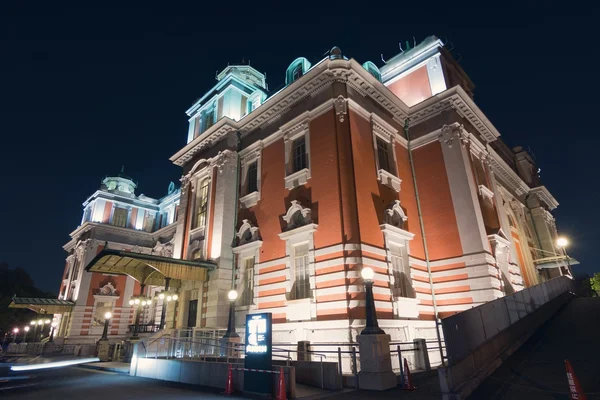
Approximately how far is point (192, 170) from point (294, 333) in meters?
14.6

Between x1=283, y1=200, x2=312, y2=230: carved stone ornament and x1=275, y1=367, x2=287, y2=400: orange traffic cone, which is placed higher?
x1=283, y1=200, x2=312, y2=230: carved stone ornament

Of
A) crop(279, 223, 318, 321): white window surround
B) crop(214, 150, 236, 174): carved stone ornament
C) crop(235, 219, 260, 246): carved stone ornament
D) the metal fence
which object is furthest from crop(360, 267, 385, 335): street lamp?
crop(214, 150, 236, 174): carved stone ornament

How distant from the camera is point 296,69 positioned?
2089 cm

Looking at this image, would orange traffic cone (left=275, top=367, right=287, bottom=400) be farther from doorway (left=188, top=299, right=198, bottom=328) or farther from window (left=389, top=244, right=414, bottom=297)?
doorway (left=188, top=299, right=198, bottom=328)

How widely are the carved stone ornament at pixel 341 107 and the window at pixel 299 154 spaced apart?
263cm

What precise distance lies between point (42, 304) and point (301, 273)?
29.8 meters

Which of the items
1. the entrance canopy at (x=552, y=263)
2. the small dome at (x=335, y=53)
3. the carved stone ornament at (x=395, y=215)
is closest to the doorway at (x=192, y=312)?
the carved stone ornament at (x=395, y=215)

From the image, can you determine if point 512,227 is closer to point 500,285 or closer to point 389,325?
point 500,285

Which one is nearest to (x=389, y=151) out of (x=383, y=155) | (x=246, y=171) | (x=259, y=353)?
(x=383, y=155)

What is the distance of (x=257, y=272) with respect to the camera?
18000 millimetres

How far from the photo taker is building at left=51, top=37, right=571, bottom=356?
48.3 feet

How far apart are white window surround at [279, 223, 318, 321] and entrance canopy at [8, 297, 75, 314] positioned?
29016mm

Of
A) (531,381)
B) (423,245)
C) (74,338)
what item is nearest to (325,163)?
(423,245)

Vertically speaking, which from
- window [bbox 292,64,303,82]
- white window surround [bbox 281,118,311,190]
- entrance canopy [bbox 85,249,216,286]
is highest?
window [bbox 292,64,303,82]
